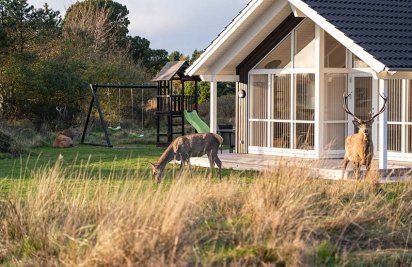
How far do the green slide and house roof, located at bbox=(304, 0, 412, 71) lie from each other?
7.46 meters

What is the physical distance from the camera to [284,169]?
33.2ft

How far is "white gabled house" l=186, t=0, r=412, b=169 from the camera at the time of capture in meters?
17.5

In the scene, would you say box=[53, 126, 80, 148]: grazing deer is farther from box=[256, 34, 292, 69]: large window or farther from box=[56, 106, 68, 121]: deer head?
box=[256, 34, 292, 69]: large window

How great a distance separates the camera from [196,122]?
25.0 meters

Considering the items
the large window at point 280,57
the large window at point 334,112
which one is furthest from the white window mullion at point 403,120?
the large window at point 280,57

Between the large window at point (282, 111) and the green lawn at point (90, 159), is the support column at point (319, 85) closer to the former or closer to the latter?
the large window at point (282, 111)

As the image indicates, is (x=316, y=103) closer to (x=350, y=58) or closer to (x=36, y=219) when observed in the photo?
(x=350, y=58)

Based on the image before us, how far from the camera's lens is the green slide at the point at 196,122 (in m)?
24.6

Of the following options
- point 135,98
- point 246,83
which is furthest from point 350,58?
point 135,98

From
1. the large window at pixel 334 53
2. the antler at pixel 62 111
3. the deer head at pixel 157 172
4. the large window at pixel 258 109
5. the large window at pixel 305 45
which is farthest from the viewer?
the antler at pixel 62 111

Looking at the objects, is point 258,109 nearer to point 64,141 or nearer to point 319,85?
point 319,85

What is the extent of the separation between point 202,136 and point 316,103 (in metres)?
3.39

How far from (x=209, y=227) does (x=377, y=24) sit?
35.0 ft

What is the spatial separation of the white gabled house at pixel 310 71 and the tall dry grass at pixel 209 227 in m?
7.21
